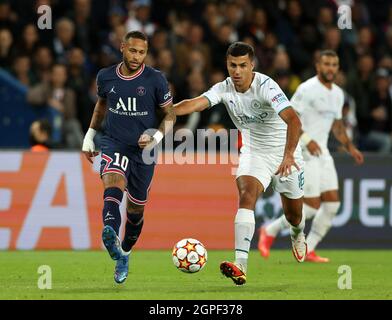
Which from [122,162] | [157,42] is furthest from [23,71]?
[122,162]

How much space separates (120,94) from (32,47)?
7.05 metres

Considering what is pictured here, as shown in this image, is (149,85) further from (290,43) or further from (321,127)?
(290,43)

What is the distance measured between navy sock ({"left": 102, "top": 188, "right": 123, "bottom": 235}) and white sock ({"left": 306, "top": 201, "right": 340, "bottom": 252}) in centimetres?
425

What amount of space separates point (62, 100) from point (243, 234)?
7.13 m

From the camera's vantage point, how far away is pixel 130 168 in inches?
398

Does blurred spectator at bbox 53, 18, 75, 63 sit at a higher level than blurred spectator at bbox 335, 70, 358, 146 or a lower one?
higher

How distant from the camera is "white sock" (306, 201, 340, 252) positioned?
43.6ft

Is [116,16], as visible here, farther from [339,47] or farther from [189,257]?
[189,257]

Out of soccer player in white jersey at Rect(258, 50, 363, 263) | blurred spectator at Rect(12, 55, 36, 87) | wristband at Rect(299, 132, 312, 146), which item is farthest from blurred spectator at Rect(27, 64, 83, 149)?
wristband at Rect(299, 132, 312, 146)

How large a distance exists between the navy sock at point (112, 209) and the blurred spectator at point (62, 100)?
21.0ft

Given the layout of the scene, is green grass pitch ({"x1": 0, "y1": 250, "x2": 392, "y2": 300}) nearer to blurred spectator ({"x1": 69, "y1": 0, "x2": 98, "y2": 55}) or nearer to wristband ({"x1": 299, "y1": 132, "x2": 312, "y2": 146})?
wristband ({"x1": 299, "y1": 132, "x2": 312, "y2": 146})

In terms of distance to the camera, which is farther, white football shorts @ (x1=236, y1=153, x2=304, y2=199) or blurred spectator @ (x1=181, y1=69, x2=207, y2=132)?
blurred spectator @ (x1=181, y1=69, x2=207, y2=132)

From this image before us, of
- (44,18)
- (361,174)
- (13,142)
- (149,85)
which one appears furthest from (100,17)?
(149,85)

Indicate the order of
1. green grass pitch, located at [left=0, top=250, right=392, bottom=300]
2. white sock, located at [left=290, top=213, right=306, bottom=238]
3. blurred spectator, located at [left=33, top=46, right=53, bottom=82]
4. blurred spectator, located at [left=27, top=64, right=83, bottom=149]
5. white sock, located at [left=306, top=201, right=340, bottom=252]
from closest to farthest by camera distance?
green grass pitch, located at [left=0, top=250, right=392, bottom=300] < white sock, located at [left=290, top=213, right=306, bottom=238] < white sock, located at [left=306, top=201, right=340, bottom=252] < blurred spectator, located at [left=27, top=64, right=83, bottom=149] < blurred spectator, located at [left=33, top=46, right=53, bottom=82]
